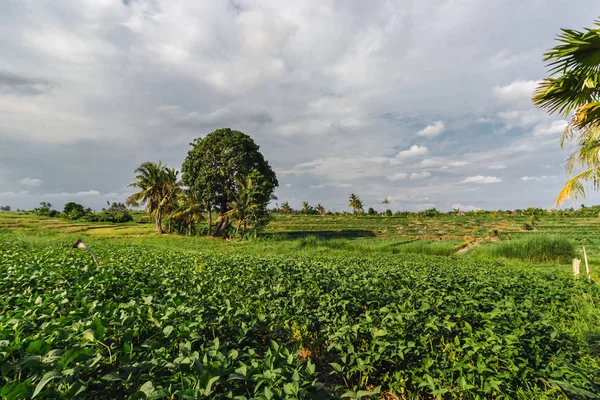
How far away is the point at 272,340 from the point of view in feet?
8.83

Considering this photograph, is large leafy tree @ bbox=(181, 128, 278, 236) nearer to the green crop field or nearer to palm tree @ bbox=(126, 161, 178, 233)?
palm tree @ bbox=(126, 161, 178, 233)

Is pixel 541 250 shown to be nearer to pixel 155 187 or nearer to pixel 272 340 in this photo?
pixel 272 340

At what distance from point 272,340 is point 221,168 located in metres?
31.2

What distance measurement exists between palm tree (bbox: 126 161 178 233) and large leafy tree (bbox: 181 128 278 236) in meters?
4.00

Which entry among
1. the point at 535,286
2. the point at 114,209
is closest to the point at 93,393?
the point at 535,286

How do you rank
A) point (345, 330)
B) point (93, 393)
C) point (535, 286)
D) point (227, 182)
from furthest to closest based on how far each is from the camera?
1. point (227, 182)
2. point (535, 286)
3. point (345, 330)
4. point (93, 393)

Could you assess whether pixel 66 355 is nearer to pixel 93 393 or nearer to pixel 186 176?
pixel 93 393

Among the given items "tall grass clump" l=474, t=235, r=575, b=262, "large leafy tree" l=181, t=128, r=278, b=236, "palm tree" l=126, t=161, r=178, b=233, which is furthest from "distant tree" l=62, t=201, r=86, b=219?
"tall grass clump" l=474, t=235, r=575, b=262

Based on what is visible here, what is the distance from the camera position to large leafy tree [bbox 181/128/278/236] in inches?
1250

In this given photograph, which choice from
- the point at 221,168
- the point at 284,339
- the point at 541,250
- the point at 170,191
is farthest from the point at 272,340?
the point at 170,191

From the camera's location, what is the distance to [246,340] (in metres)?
3.28

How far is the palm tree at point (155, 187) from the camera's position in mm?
36872

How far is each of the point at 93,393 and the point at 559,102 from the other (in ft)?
42.5

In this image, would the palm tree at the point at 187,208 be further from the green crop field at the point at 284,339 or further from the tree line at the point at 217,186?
the green crop field at the point at 284,339
